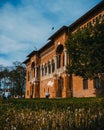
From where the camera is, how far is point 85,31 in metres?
29.6

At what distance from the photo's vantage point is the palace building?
3638 cm

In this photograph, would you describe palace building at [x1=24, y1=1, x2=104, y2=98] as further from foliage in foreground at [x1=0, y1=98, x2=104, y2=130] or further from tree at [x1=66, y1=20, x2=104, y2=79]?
foliage in foreground at [x1=0, y1=98, x2=104, y2=130]

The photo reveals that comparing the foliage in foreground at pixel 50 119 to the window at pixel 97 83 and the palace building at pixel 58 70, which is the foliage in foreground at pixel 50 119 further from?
the window at pixel 97 83

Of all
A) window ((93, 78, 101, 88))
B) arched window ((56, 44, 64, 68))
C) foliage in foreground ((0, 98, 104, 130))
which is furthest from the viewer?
arched window ((56, 44, 64, 68))

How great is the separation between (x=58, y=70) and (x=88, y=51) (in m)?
17.7

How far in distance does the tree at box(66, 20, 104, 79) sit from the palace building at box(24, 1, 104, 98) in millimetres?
2242

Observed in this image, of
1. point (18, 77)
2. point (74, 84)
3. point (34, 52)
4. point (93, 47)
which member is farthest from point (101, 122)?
point (18, 77)

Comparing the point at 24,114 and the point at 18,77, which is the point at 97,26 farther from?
the point at 18,77

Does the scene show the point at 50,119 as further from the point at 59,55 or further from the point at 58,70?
the point at 59,55

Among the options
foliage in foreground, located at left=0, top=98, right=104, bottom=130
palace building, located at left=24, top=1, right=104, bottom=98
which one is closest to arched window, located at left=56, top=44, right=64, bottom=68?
palace building, located at left=24, top=1, right=104, bottom=98

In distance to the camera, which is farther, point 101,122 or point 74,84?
point 74,84

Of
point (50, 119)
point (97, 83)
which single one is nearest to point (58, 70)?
point (97, 83)

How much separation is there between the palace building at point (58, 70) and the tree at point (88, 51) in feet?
7.36

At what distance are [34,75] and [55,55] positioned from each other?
15151 mm
